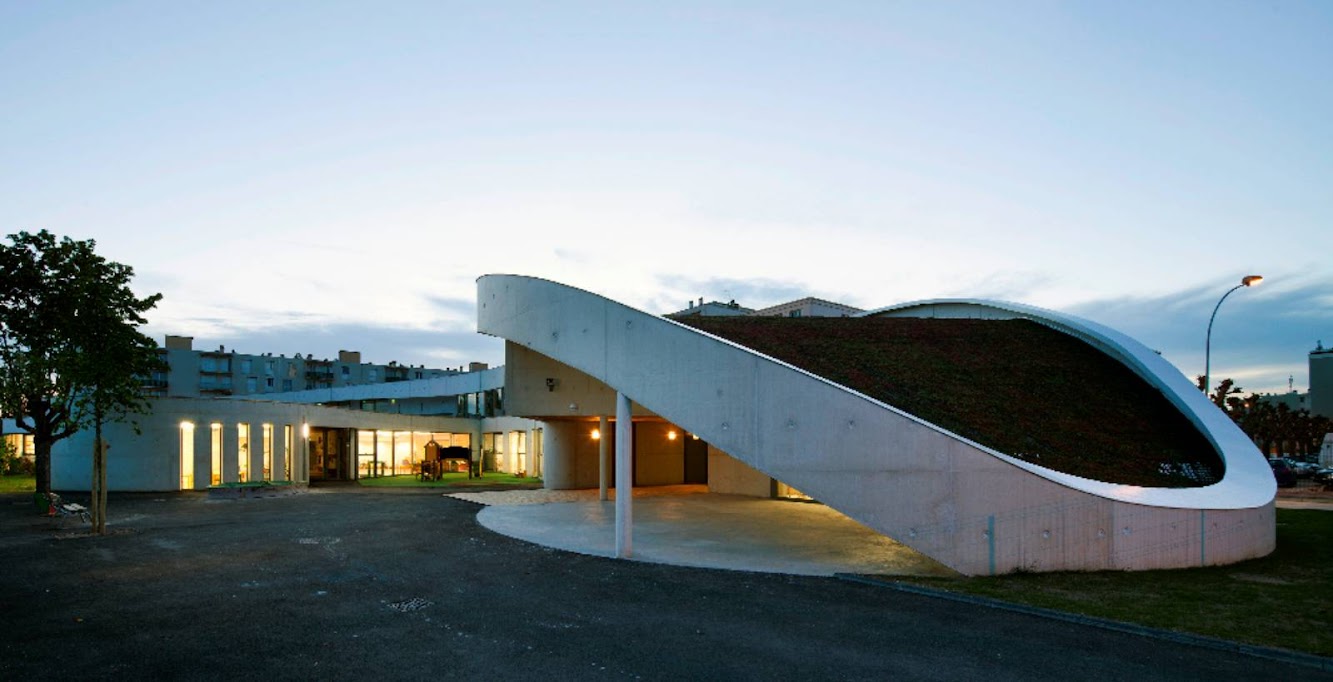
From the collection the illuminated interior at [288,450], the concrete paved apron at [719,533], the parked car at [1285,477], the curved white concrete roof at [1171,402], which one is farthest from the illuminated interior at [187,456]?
the parked car at [1285,477]

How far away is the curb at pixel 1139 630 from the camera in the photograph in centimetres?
805

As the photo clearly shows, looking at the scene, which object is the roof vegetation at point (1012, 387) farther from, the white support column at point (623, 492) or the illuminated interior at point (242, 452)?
the illuminated interior at point (242, 452)

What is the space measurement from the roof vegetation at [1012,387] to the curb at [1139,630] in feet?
18.4

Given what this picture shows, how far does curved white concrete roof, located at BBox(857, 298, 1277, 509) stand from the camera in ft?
41.5

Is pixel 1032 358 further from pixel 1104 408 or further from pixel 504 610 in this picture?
pixel 504 610

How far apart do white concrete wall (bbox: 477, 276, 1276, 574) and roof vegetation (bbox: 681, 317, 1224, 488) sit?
2.16m

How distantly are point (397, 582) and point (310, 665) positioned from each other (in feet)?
14.1

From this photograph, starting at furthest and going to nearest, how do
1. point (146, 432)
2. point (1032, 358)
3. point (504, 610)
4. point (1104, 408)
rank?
point (146, 432)
point (1032, 358)
point (1104, 408)
point (504, 610)

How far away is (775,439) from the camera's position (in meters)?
13.6

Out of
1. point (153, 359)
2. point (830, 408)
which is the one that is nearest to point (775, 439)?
point (830, 408)

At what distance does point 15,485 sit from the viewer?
36.0 meters

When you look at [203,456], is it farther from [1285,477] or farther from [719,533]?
[1285,477]

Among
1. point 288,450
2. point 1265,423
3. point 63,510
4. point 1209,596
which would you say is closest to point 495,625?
point 1209,596

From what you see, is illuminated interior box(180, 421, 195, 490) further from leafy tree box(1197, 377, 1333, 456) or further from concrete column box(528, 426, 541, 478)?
leafy tree box(1197, 377, 1333, 456)
